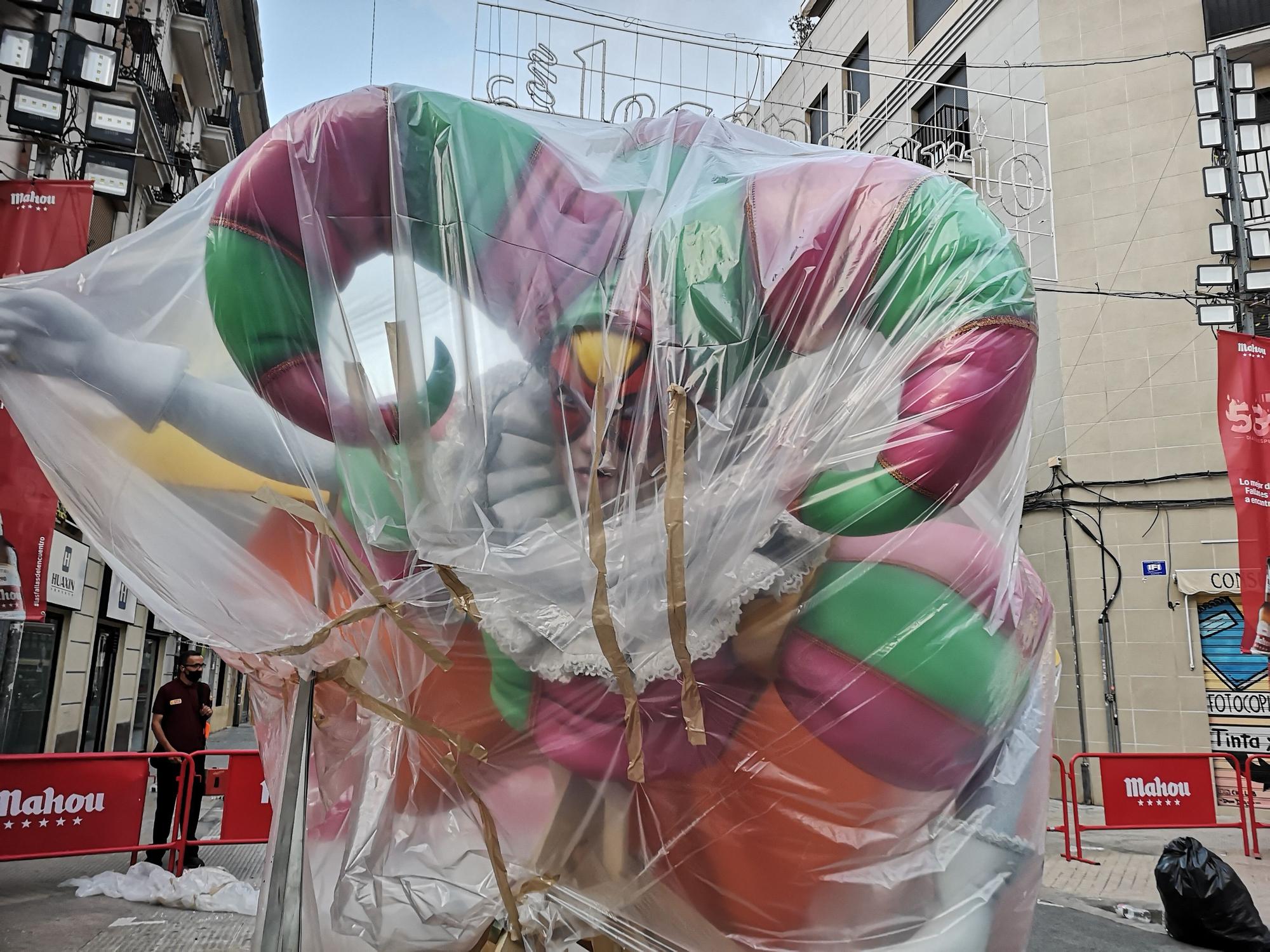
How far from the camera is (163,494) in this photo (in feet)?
6.57

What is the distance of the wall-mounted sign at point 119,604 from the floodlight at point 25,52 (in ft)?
18.9

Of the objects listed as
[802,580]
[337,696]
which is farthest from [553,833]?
[802,580]

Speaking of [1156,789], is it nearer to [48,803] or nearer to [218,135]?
[48,803]

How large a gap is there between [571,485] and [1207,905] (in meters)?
4.90

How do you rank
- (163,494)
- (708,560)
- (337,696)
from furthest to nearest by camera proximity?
(337,696) → (163,494) → (708,560)

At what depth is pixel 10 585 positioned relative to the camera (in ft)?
21.3

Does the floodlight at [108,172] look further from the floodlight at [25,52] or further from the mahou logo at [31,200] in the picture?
the mahou logo at [31,200]

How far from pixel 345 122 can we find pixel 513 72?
608cm

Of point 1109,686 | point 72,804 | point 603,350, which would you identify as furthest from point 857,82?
point 603,350

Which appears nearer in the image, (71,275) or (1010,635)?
(71,275)

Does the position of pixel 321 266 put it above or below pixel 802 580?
above

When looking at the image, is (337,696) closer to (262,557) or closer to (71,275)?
(262,557)

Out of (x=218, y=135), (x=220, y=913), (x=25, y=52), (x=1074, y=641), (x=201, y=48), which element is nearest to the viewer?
(x=220, y=913)

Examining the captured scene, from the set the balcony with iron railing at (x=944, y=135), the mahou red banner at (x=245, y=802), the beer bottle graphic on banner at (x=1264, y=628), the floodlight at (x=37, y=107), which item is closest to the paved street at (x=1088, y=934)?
the beer bottle graphic on banner at (x=1264, y=628)
